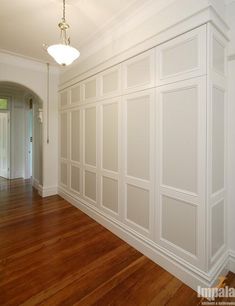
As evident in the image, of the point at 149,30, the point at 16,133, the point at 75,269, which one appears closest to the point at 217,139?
the point at 149,30

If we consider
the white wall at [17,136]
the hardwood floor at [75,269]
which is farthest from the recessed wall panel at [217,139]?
the white wall at [17,136]

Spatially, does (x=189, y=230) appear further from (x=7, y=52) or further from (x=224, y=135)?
(x=7, y=52)

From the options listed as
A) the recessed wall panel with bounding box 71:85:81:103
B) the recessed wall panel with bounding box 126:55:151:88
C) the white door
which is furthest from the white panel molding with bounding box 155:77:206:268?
the white door

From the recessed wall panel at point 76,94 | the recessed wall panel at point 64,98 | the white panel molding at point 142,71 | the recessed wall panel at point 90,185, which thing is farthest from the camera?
the recessed wall panel at point 64,98

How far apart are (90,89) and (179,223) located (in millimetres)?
2504

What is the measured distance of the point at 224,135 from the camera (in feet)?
6.59

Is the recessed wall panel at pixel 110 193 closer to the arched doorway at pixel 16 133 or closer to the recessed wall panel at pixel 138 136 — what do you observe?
the recessed wall panel at pixel 138 136

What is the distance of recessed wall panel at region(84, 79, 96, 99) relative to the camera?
10.5 feet

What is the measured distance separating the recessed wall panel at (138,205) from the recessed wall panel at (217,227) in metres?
0.74

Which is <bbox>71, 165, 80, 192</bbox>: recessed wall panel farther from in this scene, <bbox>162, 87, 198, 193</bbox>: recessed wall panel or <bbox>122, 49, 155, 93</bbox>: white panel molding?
<bbox>162, 87, 198, 193</bbox>: recessed wall panel

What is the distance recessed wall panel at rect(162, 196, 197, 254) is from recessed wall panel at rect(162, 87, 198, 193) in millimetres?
193

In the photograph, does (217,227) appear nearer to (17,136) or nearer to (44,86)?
(44,86)

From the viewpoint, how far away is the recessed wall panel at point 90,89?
3.21 m

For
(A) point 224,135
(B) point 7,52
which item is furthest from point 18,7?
(A) point 224,135
